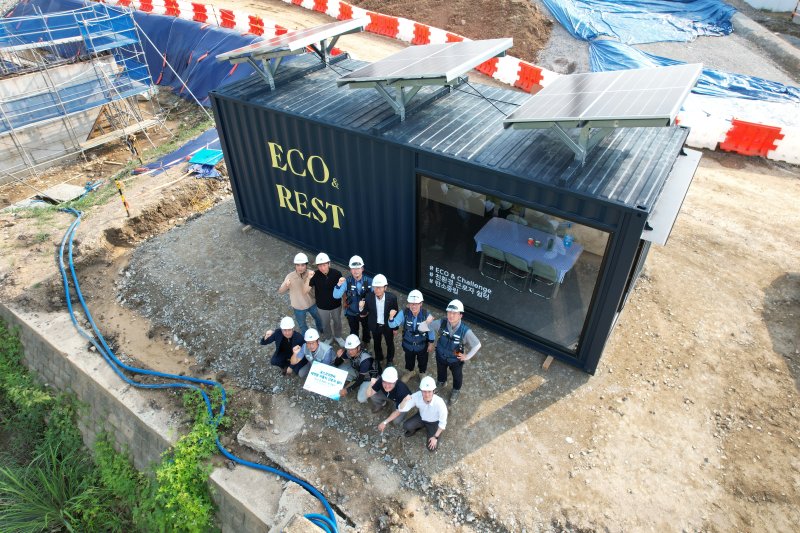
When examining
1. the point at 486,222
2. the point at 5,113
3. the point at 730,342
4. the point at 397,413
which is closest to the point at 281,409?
the point at 397,413

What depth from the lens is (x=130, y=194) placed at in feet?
40.6

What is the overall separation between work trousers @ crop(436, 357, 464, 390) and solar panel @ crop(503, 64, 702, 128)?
3515 millimetres

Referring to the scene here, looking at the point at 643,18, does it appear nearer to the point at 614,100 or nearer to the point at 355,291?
the point at 614,100

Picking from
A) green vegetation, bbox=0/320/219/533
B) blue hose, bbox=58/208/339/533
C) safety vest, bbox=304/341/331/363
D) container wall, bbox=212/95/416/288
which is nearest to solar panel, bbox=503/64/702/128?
container wall, bbox=212/95/416/288

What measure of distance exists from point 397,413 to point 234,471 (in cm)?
241

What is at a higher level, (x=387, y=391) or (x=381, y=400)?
(x=387, y=391)

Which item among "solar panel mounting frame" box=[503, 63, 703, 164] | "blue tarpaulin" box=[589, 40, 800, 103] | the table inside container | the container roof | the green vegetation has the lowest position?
the green vegetation

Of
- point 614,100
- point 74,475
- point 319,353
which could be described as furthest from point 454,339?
point 74,475

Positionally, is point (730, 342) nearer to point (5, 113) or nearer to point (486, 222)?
point (486, 222)

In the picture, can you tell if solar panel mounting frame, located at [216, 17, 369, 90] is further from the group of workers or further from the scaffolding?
the scaffolding

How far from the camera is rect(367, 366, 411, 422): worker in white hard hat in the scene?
6.46m

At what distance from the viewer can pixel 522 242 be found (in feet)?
26.9

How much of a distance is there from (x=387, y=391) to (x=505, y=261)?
3.21 metres

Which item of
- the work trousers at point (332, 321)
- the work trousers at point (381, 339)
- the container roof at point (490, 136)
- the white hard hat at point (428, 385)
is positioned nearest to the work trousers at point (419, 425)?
the white hard hat at point (428, 385)
